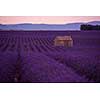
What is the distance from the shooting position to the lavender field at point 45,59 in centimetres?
627

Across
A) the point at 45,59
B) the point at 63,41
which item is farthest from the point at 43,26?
the point at 45,59

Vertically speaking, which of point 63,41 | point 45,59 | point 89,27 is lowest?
point 45,59

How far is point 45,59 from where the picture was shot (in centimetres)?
658

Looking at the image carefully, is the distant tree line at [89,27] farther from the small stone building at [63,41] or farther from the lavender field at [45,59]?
the small stone building at [63,41]

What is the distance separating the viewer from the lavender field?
20.6 ft

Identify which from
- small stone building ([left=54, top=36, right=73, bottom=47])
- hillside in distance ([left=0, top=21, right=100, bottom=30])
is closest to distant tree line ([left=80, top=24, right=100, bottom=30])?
hillside in distance ([left=0, top=21, right=100, bottom=30])

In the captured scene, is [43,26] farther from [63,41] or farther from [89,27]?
[89,27]

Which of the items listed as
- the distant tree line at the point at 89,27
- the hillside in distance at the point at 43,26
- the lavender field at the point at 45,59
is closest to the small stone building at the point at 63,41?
the lavender field at the point at 45,59

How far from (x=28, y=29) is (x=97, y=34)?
1597mm

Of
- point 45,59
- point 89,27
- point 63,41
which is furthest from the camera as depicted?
point 89,27
